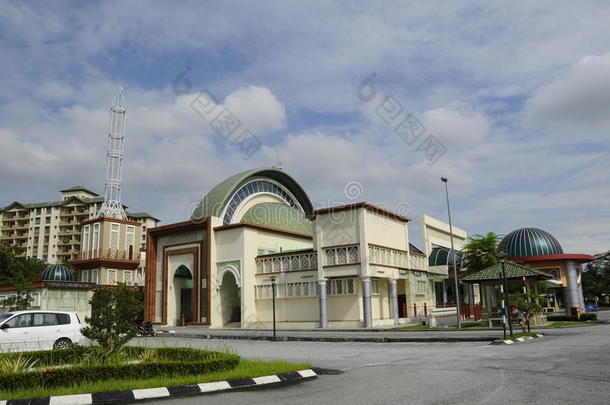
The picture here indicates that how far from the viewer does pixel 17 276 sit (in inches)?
2323

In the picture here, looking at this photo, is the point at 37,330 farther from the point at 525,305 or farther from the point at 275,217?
the point at 275,217

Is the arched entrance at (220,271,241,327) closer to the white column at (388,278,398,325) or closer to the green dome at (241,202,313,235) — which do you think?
the green dome at (241,202,313,235)

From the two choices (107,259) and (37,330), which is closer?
(37,330)

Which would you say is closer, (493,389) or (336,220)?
(493,389)

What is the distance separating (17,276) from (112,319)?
5602 centimetres

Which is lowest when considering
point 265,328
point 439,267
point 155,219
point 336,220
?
point 265,328

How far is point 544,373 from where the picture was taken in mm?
10188

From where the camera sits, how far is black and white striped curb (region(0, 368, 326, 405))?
7.79m

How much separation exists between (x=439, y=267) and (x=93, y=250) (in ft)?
131

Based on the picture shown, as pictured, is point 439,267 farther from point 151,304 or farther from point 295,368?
point 295,368

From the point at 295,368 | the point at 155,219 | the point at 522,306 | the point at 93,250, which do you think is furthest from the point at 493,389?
the point at 155,219

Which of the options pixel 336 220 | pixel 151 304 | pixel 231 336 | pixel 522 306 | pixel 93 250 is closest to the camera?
Result: pixel 522 306

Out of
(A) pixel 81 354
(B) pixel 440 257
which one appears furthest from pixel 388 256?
(A) pixel 81 354

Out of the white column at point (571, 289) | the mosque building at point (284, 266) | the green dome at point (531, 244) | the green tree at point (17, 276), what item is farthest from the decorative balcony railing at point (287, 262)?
the white column at point (571, 289)
